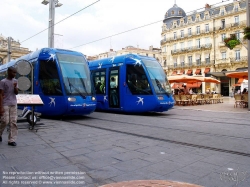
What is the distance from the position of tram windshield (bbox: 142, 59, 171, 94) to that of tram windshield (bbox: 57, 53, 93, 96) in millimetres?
2924

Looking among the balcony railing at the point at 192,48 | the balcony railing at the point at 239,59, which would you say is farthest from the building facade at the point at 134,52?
the balcony railing at the point at 239,59

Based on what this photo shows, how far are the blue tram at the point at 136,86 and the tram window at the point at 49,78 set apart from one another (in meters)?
3.41

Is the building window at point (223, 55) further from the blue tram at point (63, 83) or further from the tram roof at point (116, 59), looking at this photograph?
the blue tram at point (63, 83)

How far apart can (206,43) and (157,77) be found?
132 feet

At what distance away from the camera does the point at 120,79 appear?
11.5m

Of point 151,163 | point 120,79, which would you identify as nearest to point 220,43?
point 120,79

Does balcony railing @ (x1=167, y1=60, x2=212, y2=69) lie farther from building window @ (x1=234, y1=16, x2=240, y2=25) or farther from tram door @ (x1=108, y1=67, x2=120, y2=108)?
tram door @ (x1=108, y1=67, x2=120, y2=108)

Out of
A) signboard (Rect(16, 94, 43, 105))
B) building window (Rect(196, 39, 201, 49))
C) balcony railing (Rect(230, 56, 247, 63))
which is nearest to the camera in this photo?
signboard (Rect(16, 94, 43, 105))

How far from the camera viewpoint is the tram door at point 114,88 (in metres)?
11.7

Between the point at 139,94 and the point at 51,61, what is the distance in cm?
417

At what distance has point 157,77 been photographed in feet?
35.9

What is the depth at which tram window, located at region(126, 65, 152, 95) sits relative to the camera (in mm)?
10711

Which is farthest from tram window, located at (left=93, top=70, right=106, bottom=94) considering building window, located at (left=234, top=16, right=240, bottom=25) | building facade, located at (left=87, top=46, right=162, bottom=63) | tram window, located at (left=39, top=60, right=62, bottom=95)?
building facade, located at (left=87, top=46, right=162, bottom=63)

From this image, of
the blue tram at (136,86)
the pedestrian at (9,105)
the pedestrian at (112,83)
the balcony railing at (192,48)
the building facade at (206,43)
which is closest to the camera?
the pedestrian at (9,105)
